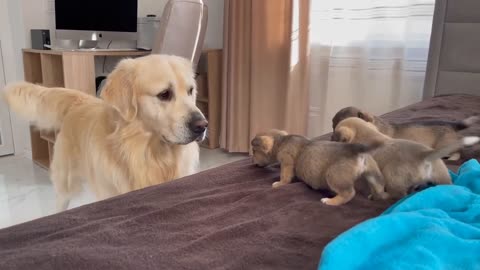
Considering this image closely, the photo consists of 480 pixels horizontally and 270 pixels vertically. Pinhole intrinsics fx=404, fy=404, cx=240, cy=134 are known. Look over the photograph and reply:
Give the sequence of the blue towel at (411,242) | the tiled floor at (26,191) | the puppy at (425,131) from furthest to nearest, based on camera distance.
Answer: the tiled floor at (26,191) < the puppy at (425,131) < the blue towel at (411,242)

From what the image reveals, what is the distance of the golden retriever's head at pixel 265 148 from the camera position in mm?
1018

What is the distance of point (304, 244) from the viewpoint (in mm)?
664

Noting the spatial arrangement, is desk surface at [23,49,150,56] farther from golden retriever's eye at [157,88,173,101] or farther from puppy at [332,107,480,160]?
puppy at [332,107,480,160]

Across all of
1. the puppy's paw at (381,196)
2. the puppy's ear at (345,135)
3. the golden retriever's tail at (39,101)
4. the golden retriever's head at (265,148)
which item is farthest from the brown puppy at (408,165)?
the golden retriever's tail at (39,101)

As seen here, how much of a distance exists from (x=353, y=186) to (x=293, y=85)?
2266 millimetres

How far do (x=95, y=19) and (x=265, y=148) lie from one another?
8.56 feet

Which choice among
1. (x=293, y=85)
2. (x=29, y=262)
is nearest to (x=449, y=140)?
(x=29, y=262)

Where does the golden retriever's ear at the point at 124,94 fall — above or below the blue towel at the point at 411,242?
above

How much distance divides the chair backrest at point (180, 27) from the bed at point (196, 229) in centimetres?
160

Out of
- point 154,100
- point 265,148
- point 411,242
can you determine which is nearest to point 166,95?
point 154,100

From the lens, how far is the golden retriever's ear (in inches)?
55.4

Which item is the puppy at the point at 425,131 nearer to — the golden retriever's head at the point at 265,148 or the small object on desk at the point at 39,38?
the golden retriever's head at the point at 265,148

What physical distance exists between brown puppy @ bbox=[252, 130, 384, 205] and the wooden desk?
6.87ft

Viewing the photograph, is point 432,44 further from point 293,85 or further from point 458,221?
point 458,221
